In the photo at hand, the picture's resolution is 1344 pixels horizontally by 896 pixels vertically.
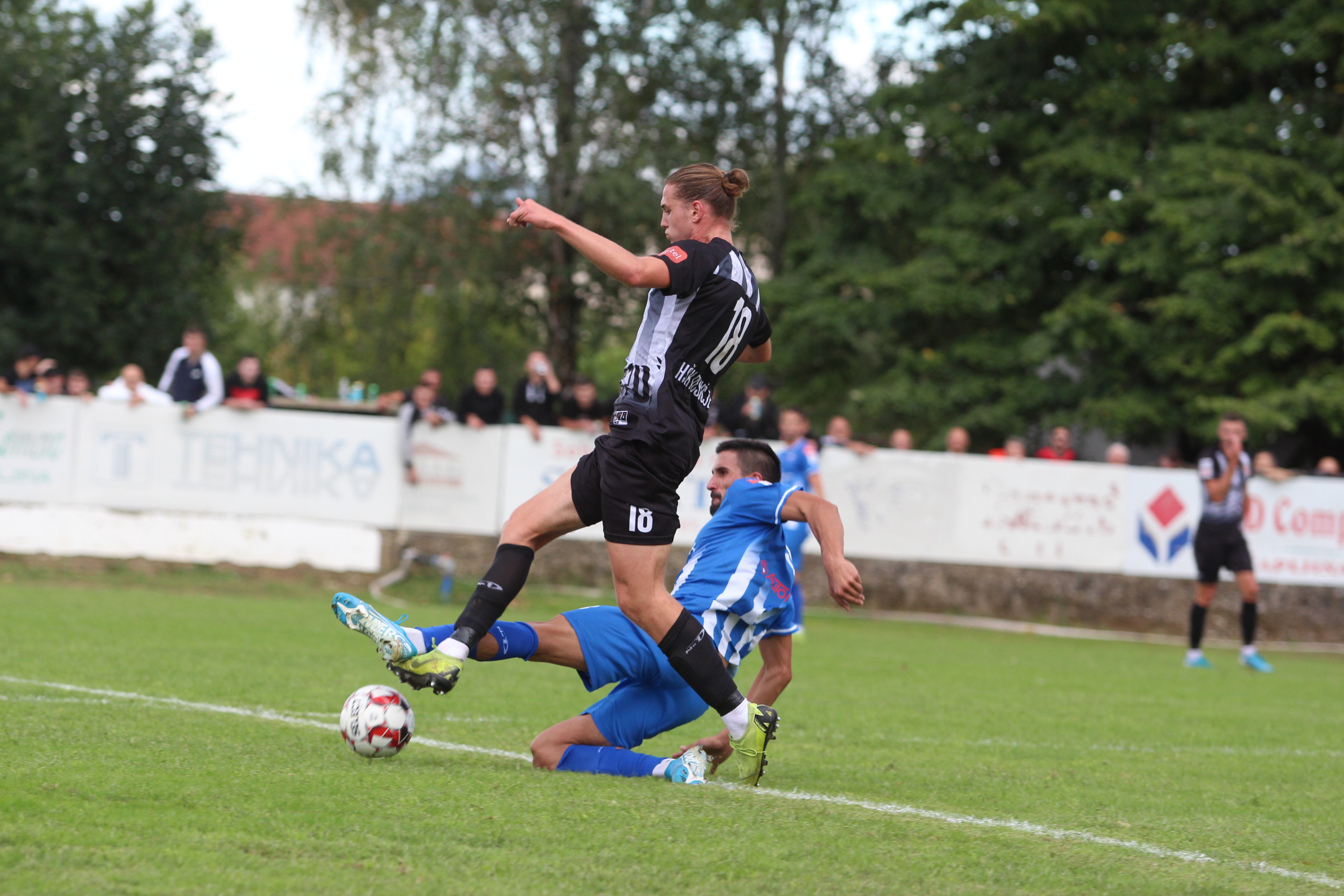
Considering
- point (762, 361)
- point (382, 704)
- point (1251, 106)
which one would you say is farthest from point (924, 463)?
point (382, 704)

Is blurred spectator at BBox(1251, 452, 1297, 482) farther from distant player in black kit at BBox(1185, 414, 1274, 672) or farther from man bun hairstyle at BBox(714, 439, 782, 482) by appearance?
man bun hairstyle at BBox(714, 439, 782, 482)

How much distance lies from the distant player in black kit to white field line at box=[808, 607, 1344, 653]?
2.54m

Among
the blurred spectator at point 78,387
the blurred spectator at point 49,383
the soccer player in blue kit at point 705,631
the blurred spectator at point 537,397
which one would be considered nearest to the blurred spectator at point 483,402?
the blurred spectator at point 537,397

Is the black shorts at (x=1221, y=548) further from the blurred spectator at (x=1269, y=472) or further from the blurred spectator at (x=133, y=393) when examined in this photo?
the blurred spectator at (x=133, y=393)

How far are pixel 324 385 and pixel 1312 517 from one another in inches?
Answer: 827

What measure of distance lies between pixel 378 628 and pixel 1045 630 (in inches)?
501

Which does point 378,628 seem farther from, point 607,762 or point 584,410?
point 584,410

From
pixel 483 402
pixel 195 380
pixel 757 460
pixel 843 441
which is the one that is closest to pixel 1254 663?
pixel 843 441

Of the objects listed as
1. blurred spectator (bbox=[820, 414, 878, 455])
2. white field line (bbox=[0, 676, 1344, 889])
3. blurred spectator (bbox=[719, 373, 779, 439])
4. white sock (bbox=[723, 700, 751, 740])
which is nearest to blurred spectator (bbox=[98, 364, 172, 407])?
blurred spectator (bbox=[719, 373, 779, 439])

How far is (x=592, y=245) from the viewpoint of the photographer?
425 cm

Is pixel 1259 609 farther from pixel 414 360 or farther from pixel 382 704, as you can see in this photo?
pixel 414 360

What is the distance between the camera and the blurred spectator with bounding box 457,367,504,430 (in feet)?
51.3

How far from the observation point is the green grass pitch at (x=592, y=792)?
133 inches

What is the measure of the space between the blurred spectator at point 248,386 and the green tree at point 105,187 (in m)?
10.0
